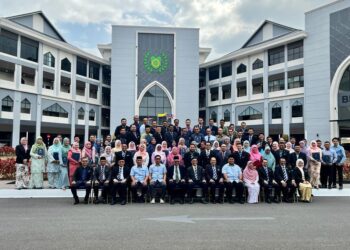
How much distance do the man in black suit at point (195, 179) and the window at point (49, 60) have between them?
116 feet

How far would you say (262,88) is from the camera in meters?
43.4

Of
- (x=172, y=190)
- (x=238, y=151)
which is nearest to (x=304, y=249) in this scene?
(x=172, y=190)

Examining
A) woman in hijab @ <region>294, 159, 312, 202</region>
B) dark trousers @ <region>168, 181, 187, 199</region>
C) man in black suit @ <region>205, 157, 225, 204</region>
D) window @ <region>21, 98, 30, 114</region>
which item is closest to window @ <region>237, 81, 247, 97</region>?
window @ <region>21, 98, 30, 114</region>

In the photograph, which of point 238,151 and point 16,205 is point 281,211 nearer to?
point 238,151

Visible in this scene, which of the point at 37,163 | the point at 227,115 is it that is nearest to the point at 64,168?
the point at 37,163

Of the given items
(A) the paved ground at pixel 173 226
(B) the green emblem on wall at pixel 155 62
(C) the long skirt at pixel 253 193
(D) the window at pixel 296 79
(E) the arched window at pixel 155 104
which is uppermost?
(B) the green emblem on wall at pixel 155 62

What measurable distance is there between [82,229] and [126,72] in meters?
40.2

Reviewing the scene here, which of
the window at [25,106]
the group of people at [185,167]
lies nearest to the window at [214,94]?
the window at [25,106]

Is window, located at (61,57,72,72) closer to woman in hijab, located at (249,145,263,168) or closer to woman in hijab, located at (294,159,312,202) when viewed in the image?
woman in hijab, located at (249,145,263,168)

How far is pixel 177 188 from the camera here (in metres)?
10.2

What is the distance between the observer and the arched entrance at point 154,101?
149ft

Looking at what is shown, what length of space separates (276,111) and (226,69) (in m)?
11.2

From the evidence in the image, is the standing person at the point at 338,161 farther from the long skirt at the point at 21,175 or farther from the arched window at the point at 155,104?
the arched window at the point at 155,104

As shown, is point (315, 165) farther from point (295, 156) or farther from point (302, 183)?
point (302, 183)
